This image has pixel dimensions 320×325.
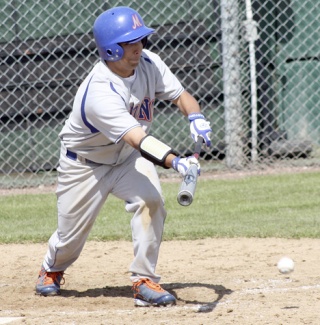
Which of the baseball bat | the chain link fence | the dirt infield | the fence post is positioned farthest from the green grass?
the baseball bat

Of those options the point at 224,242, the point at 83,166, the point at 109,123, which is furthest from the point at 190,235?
the point at 109,123

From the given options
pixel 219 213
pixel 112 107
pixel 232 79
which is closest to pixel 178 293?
pixel 112 107

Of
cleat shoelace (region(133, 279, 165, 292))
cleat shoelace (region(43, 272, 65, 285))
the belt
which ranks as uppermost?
the belt

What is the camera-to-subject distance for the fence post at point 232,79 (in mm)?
9438

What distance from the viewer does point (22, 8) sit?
9.70 meters

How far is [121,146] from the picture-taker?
198 inches

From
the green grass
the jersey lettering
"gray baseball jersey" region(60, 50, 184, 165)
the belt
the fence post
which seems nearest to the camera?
"gray baseball jersey" region(60, 50, 184, 165)

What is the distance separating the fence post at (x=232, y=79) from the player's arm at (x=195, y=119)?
4234 mm

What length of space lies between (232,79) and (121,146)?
15.1ft

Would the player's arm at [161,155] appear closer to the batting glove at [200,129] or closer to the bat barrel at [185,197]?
the bat barrel at [185,197]

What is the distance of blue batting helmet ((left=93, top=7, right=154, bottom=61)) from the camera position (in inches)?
188

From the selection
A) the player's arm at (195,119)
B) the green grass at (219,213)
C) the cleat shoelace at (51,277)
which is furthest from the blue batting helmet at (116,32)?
the green grass at (219,213)

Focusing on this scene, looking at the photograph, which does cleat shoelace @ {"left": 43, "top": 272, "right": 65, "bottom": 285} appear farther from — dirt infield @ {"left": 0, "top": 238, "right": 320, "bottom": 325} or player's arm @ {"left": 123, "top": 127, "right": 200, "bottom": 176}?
player's arm @ {"left": 123, "top": 127, "right": 200, "bottom": 176}

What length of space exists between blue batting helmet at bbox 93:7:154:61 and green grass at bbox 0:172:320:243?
2.34m
